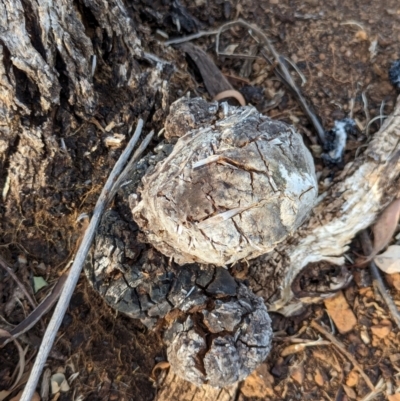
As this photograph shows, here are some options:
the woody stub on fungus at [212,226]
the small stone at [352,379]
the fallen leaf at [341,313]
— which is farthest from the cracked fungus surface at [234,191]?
the small stone at [352,379]

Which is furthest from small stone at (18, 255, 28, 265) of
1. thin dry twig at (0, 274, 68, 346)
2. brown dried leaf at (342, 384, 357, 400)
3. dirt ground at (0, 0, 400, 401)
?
brown dried leaf at (342, 384, 357, 400)

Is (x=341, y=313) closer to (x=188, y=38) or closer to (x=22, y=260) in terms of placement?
(x=22, y=260)

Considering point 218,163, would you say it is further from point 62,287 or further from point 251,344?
point 62,287

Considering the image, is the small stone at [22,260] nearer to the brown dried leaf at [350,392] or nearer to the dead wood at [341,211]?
the dead wood at [341,211]

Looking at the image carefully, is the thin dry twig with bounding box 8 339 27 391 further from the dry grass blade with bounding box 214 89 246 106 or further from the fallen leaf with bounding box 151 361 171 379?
the dry grass blade with bounding box 214 89 246 106

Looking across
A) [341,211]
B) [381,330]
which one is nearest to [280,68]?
[341,211]

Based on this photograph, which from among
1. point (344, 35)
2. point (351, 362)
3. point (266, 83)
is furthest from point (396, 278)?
point (344, 35)

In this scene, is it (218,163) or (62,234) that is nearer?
(218,163)
